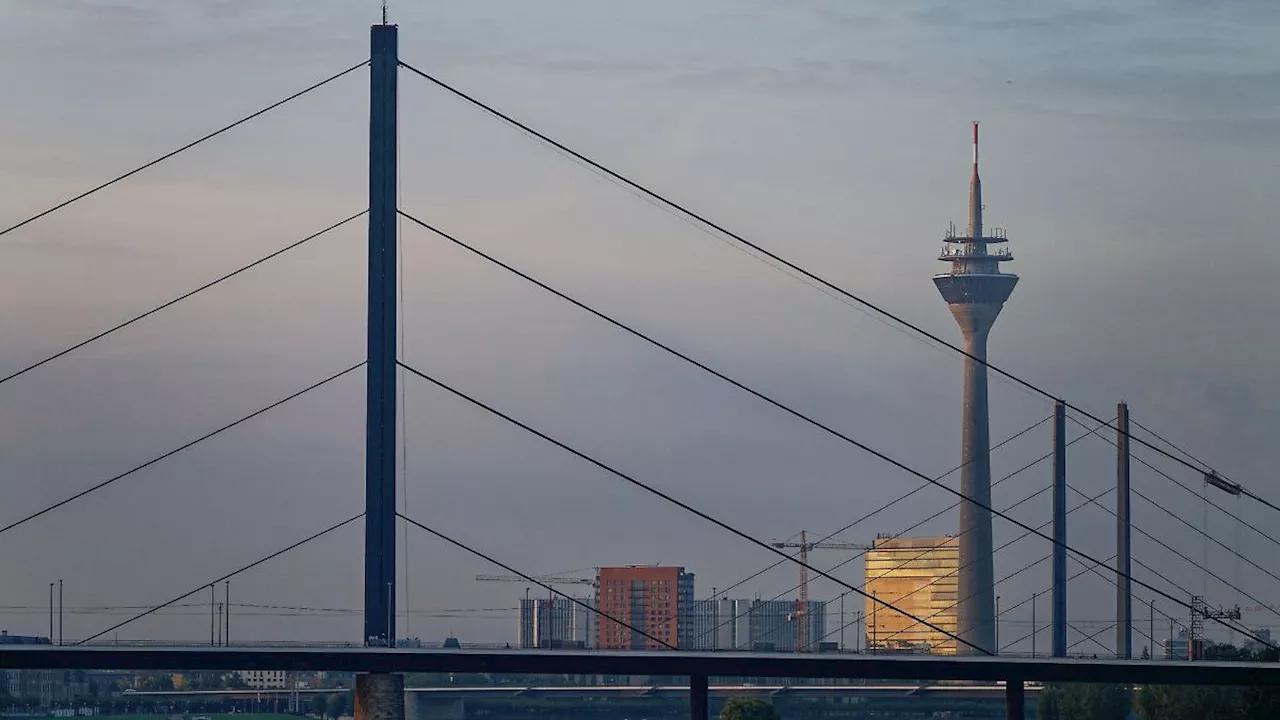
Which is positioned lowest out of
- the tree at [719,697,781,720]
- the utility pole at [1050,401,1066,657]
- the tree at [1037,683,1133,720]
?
the tree at [719,697,781,720]

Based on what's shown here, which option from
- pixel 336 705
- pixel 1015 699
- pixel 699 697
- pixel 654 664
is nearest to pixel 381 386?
pixel 654 664

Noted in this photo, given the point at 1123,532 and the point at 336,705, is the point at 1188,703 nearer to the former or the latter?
the point at 1123,532

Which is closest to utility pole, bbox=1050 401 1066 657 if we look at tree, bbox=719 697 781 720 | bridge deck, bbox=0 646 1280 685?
tree, bbox=719 697 781 720

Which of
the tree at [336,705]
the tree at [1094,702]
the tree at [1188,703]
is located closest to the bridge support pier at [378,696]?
the tree at [1188,703]

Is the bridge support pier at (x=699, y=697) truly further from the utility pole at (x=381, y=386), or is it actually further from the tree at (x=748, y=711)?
the tree at (x=748, y=711)

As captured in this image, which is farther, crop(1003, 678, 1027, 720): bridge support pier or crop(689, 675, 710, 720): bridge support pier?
crop(689, 675, 710, 720): bridge support pier

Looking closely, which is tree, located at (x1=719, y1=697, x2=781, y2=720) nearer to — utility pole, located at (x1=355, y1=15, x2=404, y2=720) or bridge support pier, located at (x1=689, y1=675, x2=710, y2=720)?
bridge support pier, located at (x1=689, y1=675, x2=710, y2=720)

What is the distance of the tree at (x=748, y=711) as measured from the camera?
454 ft

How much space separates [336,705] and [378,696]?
146m

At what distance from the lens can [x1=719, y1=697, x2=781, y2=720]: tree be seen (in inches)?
5443

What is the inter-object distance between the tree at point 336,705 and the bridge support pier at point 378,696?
471 ft

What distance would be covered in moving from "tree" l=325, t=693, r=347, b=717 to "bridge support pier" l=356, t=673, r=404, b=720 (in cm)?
14356

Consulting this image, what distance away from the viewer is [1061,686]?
129 meters

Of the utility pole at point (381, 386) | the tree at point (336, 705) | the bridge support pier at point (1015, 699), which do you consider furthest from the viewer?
the tree at point (336, 705)
